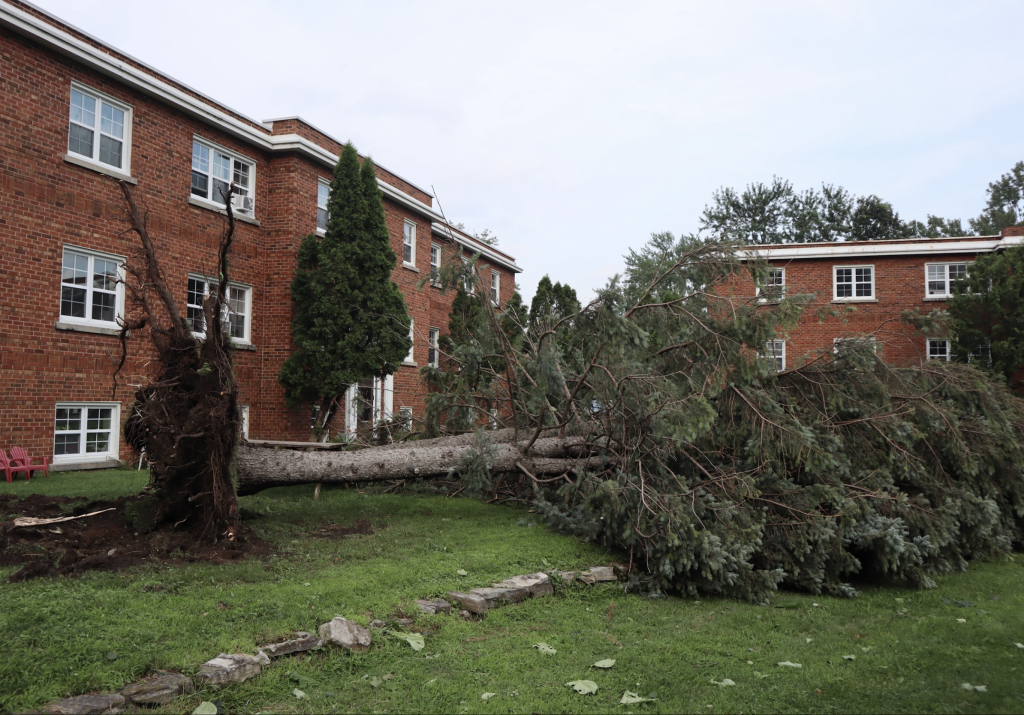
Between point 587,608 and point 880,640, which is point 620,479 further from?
point 880,640

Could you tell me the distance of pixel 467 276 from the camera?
30.7ft

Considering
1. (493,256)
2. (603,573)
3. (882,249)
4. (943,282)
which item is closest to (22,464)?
(603,573)

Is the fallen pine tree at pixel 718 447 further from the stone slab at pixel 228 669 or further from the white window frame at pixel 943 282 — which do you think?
the white window frame at pixel 943 282

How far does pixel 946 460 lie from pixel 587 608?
19.9 feet

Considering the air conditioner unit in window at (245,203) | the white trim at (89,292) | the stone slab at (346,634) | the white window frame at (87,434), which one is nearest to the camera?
the stone slab at (346,634)

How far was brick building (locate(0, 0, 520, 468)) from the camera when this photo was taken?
11.5m

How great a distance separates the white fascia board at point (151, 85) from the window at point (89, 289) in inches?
135

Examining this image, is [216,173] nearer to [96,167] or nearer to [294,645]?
[96,167]

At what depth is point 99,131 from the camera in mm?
12984

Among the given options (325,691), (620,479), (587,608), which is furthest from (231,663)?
(620,479)

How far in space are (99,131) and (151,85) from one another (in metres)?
1.40

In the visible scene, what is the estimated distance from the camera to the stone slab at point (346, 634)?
4530mm

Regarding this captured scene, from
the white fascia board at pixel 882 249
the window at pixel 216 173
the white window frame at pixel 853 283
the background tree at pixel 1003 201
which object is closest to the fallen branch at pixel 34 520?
the window at pixel 216 173

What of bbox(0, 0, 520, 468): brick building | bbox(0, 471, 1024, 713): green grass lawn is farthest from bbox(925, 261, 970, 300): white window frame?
bbox(0, 471, 1024, 713): green grass lawn
